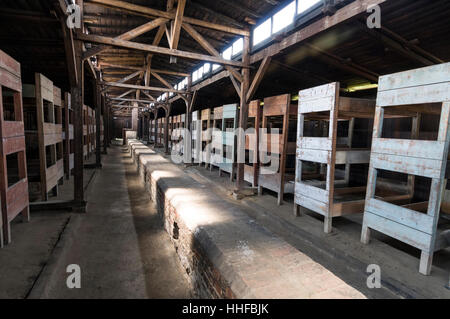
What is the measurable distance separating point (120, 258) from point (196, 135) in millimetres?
8945

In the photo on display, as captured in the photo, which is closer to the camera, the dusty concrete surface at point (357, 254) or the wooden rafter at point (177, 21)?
the dusty concrete surface at point (357, 254)

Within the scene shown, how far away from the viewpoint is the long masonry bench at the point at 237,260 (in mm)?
2215

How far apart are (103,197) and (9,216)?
13.0 feet

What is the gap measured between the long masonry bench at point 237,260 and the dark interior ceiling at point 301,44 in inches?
161

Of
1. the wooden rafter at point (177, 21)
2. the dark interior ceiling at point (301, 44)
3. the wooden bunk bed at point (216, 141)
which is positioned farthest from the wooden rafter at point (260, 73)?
the wooden bunk bed at point (216, 141)

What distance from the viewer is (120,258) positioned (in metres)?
4.09

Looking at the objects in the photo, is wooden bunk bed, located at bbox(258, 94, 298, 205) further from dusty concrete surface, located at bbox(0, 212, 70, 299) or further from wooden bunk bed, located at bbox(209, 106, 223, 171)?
dusty concrete surface, located at bbox(0, 212, 70, 299)

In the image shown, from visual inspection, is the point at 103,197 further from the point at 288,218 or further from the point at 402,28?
the point at 402,28

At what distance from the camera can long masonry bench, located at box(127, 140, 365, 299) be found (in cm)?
221

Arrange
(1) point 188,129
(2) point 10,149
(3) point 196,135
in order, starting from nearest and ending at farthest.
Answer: (2) point 10,149
(3) point 196,135
(1) point 188,129

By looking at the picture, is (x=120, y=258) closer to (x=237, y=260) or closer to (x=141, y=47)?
(x=237, y=260)

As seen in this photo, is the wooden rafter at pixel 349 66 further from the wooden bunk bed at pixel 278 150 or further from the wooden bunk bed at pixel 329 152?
the wooden bunk bed at pixel 329 152

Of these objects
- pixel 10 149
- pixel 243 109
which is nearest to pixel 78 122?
pixel 10 149
